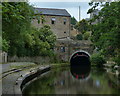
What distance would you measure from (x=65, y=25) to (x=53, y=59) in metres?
10.6

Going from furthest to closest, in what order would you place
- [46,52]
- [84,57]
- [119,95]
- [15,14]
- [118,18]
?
[84,57], [46,52], [118,18], [119,95], [15,14]

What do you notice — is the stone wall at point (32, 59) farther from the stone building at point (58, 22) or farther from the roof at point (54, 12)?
the roof at point (54, 12)

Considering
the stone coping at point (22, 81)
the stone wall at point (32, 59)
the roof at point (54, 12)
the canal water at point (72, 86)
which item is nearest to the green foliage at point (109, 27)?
the canal water at point (72, 86)

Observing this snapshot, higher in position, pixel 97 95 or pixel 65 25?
pixel 65 25

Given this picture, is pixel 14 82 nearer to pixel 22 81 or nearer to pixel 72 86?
pixel 22 81

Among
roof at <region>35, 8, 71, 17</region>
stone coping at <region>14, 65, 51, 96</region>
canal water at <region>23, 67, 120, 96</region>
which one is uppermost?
roof at <region>35, 8, 71, 17</region>

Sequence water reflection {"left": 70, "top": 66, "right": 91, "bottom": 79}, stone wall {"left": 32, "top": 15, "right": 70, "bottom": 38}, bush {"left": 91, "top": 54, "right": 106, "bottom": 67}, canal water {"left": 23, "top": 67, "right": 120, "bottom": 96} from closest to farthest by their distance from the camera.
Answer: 1. canal water {"left": 23, "top": 67, "right": 120, "bottom": 96}
2. water reflection {"left": 70, "top": 66, "right": 91, "bottom": 79}
3. bush {"left": 91, "top": 54, "right": 106, "bottom": 67}
4. stone wall {"left": 32, "top": 15, "right": 70, "bottom": 38}

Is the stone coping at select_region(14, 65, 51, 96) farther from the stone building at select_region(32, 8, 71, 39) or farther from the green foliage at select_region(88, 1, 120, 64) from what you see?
the stone building at select_region(32, 8, 71, 39)

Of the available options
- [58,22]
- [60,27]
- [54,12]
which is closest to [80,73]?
[60,27]

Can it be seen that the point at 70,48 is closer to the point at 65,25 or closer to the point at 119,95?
the point at 65,25

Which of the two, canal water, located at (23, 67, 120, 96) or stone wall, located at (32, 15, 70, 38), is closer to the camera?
canal water, located at (23, 67, 120, 96)

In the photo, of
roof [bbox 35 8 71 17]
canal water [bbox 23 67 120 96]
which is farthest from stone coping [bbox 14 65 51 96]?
roof [bbox 35 8 71 17]

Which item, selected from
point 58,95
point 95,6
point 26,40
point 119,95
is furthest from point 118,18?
point 26,40

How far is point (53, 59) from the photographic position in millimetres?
30141
